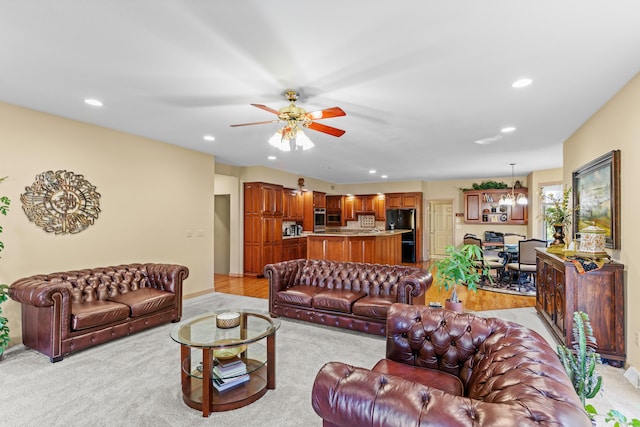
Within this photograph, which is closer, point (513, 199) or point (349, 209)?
point (513, 199)

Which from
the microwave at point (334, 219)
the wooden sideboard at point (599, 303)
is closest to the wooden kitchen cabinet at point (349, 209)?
the microwave at point (334, 219)

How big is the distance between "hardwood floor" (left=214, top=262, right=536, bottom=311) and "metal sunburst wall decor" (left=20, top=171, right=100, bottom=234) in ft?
8.97

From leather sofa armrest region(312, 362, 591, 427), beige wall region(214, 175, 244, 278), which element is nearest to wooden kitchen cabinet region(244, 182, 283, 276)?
beige wall region(214, 175, 244, 278)

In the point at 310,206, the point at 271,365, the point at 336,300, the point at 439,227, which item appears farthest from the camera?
the point at 439,227

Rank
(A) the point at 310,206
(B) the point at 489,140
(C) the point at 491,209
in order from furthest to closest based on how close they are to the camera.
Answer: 1. (A) the point at 310,206
2. (C) the point at 491,209
3. (B) the point at 489,140

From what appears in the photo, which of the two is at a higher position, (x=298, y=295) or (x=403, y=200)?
(x=403, y=200)

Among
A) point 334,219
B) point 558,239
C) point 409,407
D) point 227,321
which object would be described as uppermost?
point 334,219

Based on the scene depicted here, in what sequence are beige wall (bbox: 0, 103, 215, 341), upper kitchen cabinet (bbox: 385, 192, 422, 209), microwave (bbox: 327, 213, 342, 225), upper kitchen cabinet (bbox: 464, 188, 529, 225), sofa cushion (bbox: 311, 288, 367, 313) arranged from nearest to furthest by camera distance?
beige wall (bbox: 0, 103, 215, 341), sofa cushion (bbox: 311, 288, 367, 313), upper kitchen cabinet (bbox: 464, 188, 529, 225), upper kitchen cabinet (bbox: 385, 192, 422, 209), microwave (bbox: 327, 213, 342, 225)

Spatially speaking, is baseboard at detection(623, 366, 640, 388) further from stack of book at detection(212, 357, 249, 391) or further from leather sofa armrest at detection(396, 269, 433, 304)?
stack of book at detection(212, 357, 249, 391)

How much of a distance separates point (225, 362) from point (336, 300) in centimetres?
166

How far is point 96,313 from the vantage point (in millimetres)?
3219

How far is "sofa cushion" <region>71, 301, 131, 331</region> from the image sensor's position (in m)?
3.12

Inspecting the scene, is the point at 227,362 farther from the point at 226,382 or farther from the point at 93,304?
the point at 93,304

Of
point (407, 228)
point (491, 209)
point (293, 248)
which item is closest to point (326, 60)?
point (293, 248)
